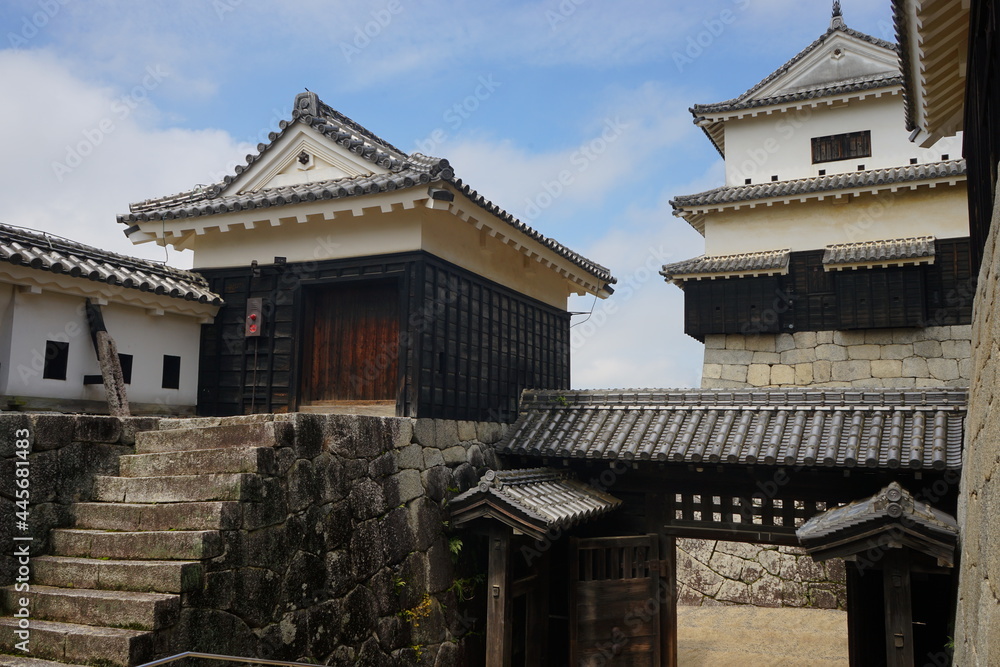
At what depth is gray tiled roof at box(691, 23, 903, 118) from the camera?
1616cm

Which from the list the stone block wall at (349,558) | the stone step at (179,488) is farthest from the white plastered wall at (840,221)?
the stone step at (179,488)

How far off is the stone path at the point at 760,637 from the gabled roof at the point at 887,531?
27.5 feet

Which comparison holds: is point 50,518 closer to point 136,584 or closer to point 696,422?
point 136,584

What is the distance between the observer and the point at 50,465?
6258 mm

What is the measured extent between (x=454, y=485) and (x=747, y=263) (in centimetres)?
1006

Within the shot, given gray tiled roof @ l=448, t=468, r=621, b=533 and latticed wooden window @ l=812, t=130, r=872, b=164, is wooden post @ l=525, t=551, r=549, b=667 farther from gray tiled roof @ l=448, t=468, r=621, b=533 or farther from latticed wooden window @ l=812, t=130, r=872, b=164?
latticed wooden window @ l=812, t=130, r=872, b=164

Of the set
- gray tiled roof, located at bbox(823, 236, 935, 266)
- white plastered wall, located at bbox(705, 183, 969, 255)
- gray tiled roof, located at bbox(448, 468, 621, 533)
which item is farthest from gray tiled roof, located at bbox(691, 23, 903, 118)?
gray tiled roof, located at bbox(448, 468, 621, 533)

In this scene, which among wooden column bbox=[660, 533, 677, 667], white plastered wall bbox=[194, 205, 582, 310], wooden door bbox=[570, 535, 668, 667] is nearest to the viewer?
wooden door bbox=[570, 535, 668, 667]

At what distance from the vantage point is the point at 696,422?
32.7 ft

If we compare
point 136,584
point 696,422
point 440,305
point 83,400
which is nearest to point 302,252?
point 440,305

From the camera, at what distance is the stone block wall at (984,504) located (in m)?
Result: 3.44

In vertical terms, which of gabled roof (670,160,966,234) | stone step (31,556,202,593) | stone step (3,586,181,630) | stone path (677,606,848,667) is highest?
gabled roof (670,160,966,234)

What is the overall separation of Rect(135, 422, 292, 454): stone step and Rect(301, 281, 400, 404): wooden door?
298 cm

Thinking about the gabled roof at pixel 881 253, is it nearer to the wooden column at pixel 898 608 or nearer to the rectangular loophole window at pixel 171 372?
the wooden column at pixel 898 608
